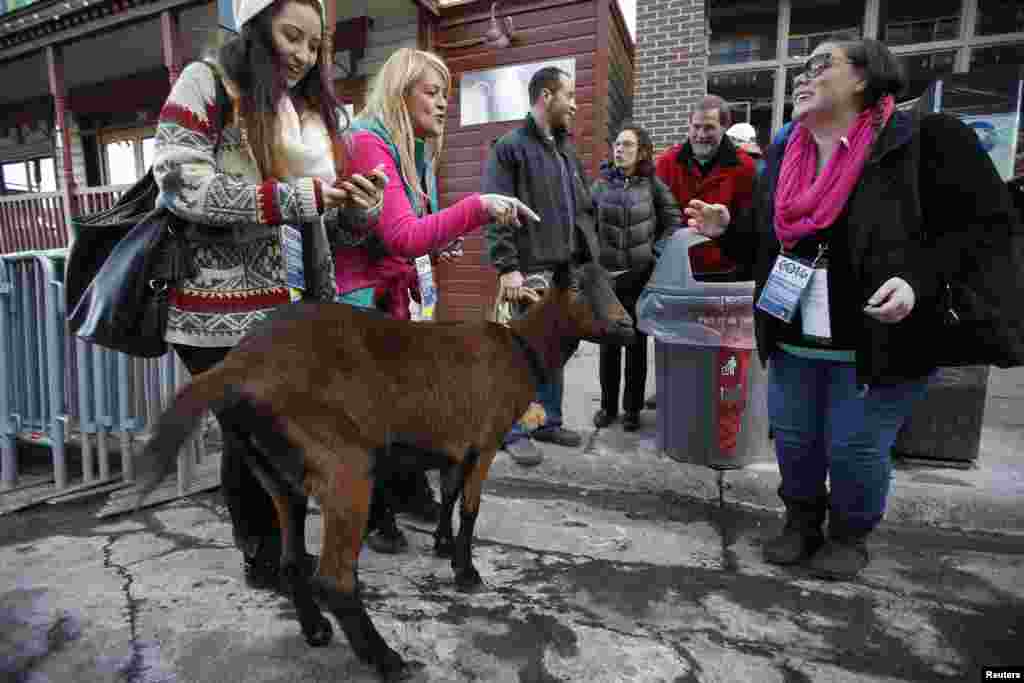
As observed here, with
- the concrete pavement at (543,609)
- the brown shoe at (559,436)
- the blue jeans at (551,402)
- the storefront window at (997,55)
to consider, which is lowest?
the concrete pavement at (543,609)

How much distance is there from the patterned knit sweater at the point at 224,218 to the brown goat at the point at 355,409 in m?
0.29

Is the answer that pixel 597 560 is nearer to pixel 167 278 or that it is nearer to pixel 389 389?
pixel 389 389

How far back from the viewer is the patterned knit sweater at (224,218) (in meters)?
1.66

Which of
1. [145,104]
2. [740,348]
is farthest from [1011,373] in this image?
[145,104]

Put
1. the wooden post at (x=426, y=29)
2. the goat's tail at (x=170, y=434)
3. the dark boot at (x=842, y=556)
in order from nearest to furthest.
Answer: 1. the goat's tail at (x=170, y=434)
2. the dark boot at (x=842, y=556)
3. the wooden post at (x=426, y=29)

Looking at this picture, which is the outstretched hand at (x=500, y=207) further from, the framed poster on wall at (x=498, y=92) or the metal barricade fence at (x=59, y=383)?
the framed poster on wall at (x=498, y=92)

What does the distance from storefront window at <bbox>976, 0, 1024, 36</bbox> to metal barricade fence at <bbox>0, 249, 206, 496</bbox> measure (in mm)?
8643

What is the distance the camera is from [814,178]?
229 centimetres

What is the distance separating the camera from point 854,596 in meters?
2.27

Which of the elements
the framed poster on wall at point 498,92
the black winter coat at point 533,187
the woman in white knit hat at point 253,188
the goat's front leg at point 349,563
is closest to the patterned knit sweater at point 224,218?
the woman in white knit hat at point 253,188

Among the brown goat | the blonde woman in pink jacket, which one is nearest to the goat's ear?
the brown goat

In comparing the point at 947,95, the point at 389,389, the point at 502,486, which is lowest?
the point at 502,486

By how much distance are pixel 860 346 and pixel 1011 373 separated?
4957 millimetres

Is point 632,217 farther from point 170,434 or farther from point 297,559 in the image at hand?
point 170,434
